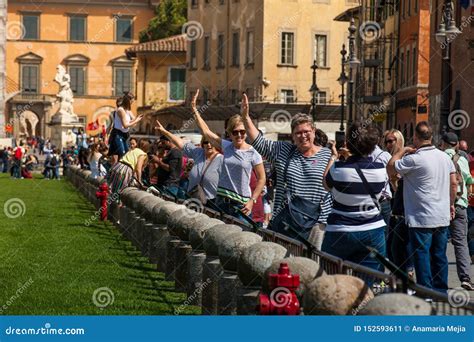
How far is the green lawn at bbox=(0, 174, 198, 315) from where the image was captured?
46.0 feet

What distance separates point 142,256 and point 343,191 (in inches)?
325

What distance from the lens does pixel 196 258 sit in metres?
14.9

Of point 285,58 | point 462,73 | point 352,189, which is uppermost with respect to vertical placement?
point 285,58

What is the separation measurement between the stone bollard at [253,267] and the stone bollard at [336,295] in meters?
1.90

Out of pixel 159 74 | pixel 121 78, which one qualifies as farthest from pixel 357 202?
pixel 121 78

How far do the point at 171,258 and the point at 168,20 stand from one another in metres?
111

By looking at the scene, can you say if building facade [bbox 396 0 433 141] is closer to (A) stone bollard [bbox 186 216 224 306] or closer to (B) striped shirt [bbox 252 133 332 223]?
(A) stone bollard [bbox 186 216 224 306]

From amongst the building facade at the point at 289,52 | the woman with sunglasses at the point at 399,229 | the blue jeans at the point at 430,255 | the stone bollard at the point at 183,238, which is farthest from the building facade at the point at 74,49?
the blue jeans at the point at 430,255

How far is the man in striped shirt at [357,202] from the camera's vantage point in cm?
1255

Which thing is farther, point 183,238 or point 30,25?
point 30,25

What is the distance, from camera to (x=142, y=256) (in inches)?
809

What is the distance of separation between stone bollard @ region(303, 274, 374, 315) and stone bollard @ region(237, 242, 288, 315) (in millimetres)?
1899

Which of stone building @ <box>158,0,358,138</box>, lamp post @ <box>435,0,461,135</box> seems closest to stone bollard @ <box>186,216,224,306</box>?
lamp post @ <box>435,0,461,135</box>

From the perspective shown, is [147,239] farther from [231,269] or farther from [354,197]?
[354,197]
